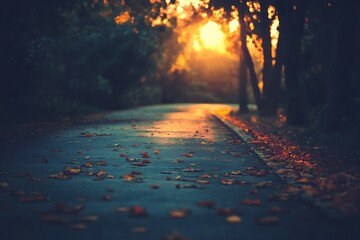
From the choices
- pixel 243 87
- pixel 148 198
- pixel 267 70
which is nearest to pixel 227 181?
pixel 148 198

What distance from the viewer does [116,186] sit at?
8.23 m

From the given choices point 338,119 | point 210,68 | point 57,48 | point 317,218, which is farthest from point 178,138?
point 210,68

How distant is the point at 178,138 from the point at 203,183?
8.16 metres

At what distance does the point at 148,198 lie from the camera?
7324 millimetres

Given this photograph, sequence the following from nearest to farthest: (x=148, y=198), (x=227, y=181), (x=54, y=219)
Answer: (x=54, y=219)
(x=148, y=198)
(x=227, y=181)

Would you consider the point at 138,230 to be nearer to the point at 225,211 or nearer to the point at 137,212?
the point at 137,212

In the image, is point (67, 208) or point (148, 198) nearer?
point (67, 208)

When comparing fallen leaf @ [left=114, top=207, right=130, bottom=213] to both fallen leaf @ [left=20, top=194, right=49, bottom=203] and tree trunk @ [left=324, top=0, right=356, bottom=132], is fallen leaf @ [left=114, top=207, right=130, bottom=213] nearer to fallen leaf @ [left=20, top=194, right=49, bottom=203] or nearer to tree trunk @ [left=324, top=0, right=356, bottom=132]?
fallen leaf @ [left=20, top=194, right=49, bottom=203]

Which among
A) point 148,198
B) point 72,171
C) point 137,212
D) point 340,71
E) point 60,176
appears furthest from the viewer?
point 340,71

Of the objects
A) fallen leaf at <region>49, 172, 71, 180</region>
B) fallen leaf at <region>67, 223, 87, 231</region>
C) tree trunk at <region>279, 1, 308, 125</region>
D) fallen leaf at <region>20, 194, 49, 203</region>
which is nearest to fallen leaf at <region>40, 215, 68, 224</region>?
fallen leaf at <region>67, 223, 87, 231</region>

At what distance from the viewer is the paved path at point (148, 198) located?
580 cm

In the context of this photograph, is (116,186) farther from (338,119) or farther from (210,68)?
(210,68)

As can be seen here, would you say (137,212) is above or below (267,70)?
below

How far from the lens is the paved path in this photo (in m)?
5.80
